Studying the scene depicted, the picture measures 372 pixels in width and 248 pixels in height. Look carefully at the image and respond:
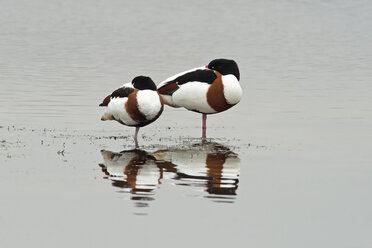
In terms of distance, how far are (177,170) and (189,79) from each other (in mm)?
4420

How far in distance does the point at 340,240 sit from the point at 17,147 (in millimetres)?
6536

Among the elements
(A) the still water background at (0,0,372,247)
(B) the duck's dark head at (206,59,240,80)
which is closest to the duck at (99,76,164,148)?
(A) the still water background at (0,0,372,247)

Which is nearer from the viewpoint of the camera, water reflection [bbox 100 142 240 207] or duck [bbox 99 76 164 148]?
water reflection [bbox 100 142 240 207]

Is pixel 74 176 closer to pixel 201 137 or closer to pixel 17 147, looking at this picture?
pixel 17 147

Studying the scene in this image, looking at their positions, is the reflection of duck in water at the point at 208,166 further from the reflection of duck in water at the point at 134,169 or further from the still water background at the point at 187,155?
the reflection of duck in water at the point at 134,169

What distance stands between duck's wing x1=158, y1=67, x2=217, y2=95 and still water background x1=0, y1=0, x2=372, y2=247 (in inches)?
30.2

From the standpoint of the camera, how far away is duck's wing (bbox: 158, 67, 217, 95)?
1602 cm

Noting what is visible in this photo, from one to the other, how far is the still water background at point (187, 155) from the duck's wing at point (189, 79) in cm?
77

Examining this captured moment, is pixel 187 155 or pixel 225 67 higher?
pixel 225 67

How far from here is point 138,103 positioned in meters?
13.8

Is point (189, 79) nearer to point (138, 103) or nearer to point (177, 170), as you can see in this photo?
point (138, 103)

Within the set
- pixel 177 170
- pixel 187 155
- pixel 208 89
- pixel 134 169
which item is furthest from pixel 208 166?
pixel 208 89

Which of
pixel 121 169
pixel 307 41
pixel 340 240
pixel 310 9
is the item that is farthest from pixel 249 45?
pixel 340 240

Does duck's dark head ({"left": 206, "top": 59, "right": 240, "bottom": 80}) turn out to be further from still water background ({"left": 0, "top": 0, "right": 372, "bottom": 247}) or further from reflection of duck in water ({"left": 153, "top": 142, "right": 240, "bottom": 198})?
reflection of duck in water ({"left": 153, "top": 142, "right": 240, "bottom": 198})
